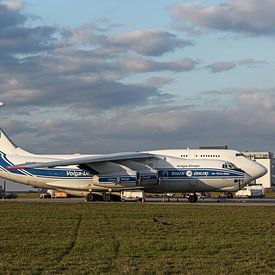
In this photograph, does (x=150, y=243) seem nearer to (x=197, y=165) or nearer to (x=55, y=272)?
(x=55, y=272)

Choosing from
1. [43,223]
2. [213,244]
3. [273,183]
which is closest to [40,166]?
[43,223]

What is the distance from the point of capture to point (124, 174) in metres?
51.1

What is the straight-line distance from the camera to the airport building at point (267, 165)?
11521 centimetres

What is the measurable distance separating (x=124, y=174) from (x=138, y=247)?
3467 centimetres

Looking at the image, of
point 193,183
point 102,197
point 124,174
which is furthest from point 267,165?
point 124,174

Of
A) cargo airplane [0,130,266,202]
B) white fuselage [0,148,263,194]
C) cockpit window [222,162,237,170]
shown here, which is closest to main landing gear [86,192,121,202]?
cargo airplane [0,130,266,202]

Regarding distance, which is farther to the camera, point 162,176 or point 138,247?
point 162,176

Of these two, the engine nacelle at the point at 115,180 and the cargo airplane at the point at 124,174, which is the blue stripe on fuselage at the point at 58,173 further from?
the engine nacelle at the point at 115,180

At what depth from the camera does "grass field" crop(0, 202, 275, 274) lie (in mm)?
12914

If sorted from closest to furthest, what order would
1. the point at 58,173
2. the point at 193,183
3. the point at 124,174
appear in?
→ the point at 124,174, the point at 193,183, the point at 58,173

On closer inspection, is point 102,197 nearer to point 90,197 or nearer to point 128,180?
point 90,197

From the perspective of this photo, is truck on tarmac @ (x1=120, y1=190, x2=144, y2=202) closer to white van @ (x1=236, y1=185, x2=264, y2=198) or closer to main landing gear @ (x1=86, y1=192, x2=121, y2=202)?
main landing gear @ (x1=86, y1=192, x2=121, y2=202)

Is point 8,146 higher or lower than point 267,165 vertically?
lower

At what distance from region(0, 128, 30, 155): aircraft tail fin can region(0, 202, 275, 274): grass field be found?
3201cm
